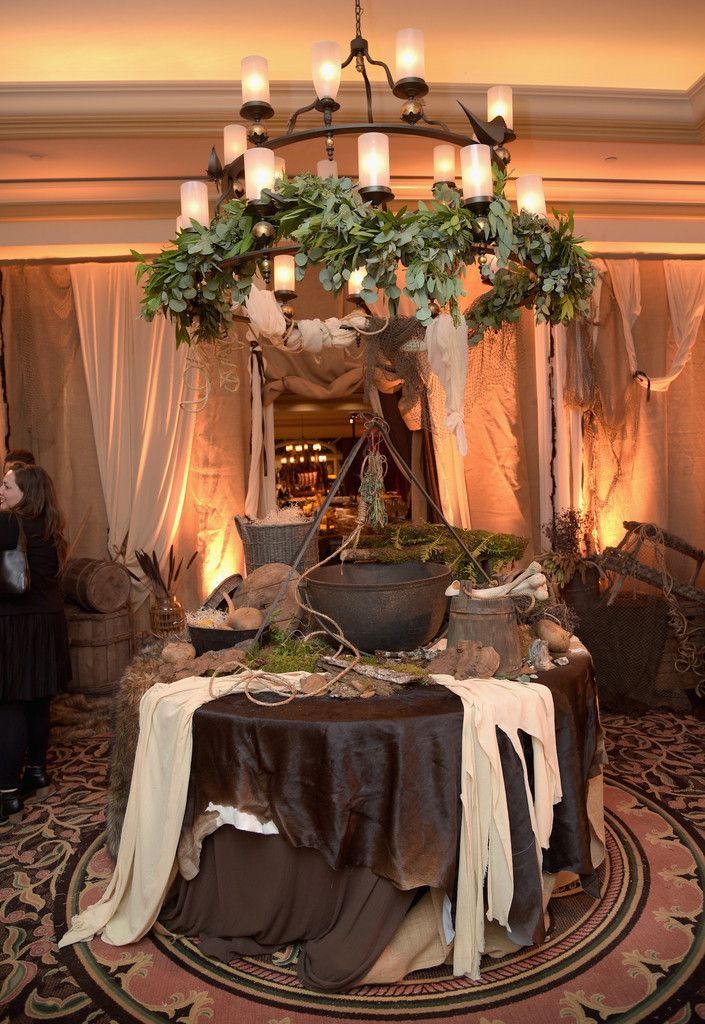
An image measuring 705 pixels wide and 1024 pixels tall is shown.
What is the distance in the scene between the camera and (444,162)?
11.9 ft

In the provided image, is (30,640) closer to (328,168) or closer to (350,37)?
(328,168)

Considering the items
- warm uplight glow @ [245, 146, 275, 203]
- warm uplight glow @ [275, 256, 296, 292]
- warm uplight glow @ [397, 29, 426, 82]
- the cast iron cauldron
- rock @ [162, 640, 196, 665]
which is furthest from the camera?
warm uplight glow @ [275, 256, 296, 292]

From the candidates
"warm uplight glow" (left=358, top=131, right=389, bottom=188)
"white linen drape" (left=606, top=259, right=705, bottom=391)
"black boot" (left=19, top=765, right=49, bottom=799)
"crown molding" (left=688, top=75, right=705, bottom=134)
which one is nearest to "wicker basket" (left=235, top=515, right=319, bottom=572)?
"black boot" (left=19, top=765, right=49, bottom=799)

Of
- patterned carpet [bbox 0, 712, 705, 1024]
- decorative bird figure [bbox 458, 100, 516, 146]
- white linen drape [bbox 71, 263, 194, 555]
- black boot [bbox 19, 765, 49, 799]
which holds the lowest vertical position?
patterned carpet [bbox 0, 712, 705, 1024]

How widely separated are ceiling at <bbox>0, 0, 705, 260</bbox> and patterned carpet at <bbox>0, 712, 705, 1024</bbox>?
14.6ft

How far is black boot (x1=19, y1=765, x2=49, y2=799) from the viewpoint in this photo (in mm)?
4523

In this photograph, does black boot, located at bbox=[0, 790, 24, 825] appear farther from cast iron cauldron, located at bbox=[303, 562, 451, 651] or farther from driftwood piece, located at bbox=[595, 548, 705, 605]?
driftwood piece, located at bbox=[595, 548, 705, 605]

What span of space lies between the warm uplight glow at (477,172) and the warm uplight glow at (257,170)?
0.67 meters

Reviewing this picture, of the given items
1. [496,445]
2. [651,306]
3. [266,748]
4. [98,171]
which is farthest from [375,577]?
[651,306]

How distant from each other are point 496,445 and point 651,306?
1939mm

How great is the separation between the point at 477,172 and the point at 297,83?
10.3 ft

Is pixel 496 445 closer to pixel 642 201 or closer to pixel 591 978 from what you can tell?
pixel 642 201

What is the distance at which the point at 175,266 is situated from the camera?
10.2 ft

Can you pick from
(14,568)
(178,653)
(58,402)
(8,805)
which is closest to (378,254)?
(178,653)
